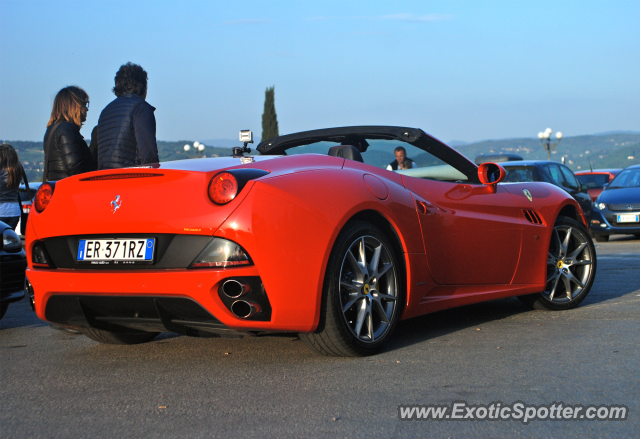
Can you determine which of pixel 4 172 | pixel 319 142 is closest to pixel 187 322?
pixel 319 142

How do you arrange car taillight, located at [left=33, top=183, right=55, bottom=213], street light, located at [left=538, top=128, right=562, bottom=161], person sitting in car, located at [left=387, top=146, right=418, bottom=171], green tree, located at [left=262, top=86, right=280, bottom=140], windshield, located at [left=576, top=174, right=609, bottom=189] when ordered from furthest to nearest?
1. green tree, located at [left=262, top=86, right=280, bottom=140]
2. street light, located at [left=538, top=128, right=562, bottom=161]
3. windshield, located at [left=576, top=174, right=609, bottom=189]
4. person sitting in car, located at [left=387, top=146, right=418, bottom=171]
5. car taillight, located at [left=33, top=183, right=55, bottom=213]

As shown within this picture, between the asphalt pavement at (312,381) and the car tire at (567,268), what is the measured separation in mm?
417

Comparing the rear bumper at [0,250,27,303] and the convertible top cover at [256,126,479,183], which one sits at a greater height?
the convertible top cover at [256,126,479,183]

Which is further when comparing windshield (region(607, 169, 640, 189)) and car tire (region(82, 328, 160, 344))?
windshield (region(607, 169, 640, 189))

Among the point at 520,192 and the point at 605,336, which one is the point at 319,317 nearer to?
the point at 605,336

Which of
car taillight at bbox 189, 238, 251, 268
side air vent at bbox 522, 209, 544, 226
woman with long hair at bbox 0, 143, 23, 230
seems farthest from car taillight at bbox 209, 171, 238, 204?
woman with long hair at bbox 0, 143, 23, 230

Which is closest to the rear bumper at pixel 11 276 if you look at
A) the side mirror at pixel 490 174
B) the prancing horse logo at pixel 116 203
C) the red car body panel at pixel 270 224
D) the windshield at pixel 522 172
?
the red car body panel at pixel 270 224

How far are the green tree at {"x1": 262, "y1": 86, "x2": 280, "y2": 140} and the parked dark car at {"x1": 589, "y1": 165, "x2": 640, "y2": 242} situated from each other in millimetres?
51851

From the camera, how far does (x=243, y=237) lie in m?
3.56

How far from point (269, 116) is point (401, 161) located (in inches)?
2451

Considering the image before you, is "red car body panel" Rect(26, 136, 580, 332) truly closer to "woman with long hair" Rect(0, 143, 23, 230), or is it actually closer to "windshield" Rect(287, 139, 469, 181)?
"windshield" Rect(287, 139, 469, 181)

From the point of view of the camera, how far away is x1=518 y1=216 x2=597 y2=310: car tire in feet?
19.0

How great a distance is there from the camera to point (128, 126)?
5711 millimetres

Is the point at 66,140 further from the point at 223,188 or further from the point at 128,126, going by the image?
the point at 223,188
